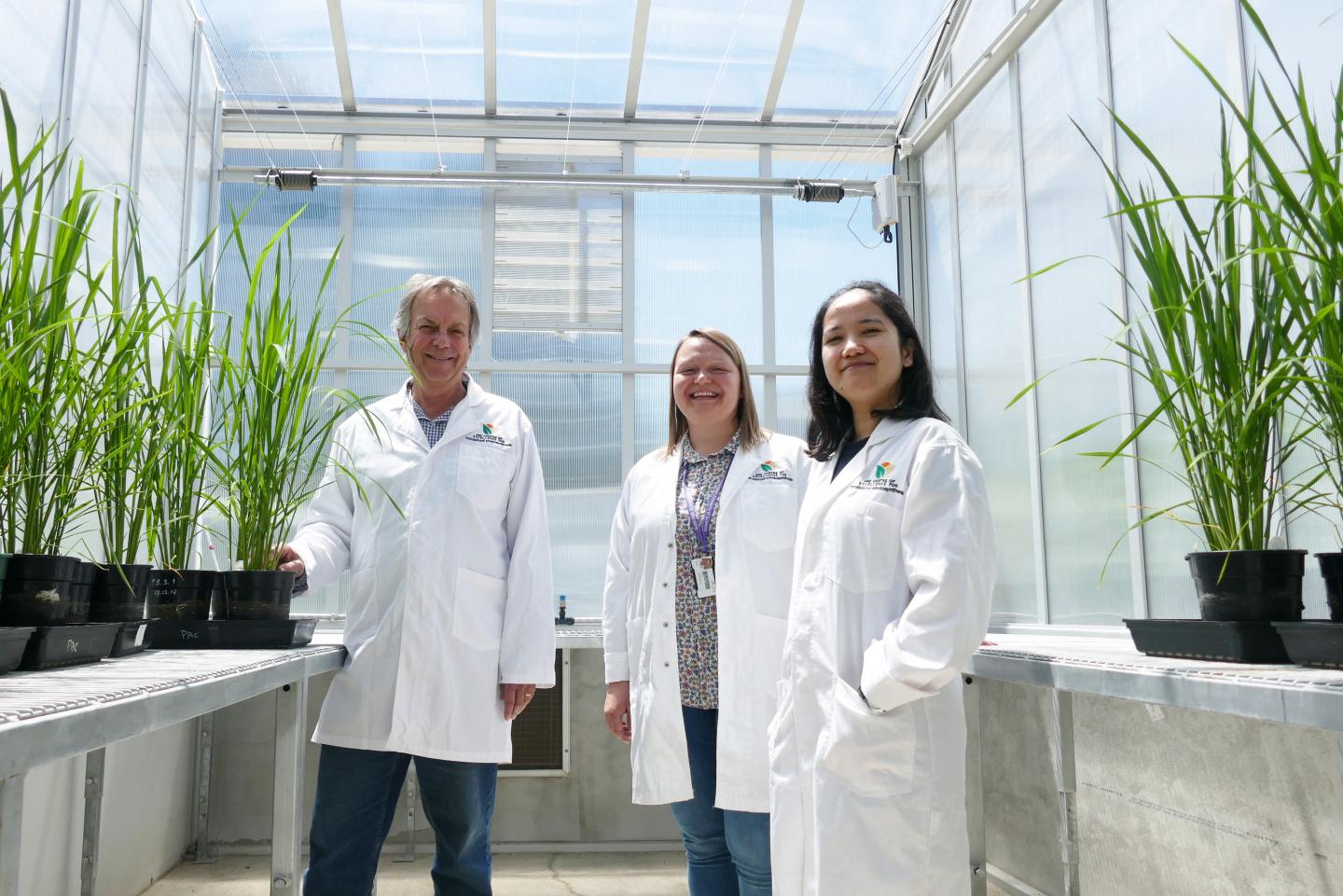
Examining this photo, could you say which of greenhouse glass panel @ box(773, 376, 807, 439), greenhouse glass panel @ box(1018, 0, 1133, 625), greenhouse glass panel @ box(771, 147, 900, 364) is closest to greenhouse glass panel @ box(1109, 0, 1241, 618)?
greenhouse glass panel @ box(1018, 0, 1133, 625)

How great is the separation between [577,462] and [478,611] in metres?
2.56

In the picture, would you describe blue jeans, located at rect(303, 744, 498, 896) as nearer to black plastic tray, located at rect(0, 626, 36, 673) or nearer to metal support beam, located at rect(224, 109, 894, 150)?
black plastic tray, located at rect(0, 626, 36, 673)

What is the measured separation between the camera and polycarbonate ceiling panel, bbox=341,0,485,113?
4.19 metres

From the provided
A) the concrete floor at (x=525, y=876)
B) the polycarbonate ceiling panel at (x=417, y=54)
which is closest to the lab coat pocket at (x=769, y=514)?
the concrete floor at (x=525, y=876)

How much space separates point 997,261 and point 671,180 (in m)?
1.52

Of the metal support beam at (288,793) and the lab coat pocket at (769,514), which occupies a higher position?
the lab coat pocket at (769,514)

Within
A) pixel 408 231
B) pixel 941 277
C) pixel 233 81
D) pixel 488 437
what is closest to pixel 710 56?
pixel 941 277

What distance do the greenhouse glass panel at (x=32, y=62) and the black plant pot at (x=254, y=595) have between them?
123 centimetres

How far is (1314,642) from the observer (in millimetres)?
1214

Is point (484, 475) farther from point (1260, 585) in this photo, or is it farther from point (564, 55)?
point (564, 55)

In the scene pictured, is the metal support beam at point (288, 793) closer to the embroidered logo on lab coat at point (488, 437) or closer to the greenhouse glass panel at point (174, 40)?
the embroidered logo on lab coat at point (488, 437)

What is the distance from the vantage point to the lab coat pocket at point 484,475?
2008 millimetres

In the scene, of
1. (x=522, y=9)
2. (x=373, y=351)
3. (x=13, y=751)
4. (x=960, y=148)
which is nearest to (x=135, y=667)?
(x=13, y=751)

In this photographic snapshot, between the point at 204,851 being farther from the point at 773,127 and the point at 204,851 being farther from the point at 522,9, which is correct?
the point at 773,127
